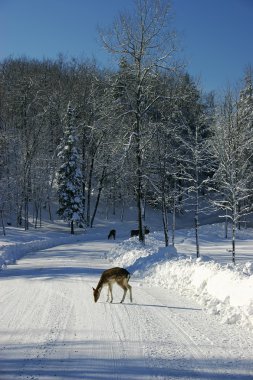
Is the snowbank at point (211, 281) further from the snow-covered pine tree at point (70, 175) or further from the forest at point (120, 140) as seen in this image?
the snow-covered pine tree at point (70, 175)

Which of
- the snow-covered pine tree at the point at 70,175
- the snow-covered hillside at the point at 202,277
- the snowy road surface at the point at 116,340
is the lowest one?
the snowy road surface at the point at 116,340

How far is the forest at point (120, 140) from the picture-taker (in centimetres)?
2455

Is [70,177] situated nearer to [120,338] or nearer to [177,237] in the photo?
[177,237]

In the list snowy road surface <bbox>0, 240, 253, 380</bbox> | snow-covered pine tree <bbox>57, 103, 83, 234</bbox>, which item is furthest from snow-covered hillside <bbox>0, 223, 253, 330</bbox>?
snow-covered pine tree <bbox>57, 103, 83, 234</bbox>

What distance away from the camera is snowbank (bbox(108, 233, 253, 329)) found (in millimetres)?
8312

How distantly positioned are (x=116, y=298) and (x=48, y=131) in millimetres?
49016

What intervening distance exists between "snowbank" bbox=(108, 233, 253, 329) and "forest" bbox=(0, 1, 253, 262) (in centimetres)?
990

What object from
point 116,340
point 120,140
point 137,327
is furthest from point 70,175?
point 116,340

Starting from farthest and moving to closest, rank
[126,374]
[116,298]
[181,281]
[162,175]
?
[162,175], [181,281], [116,298], [126,374]

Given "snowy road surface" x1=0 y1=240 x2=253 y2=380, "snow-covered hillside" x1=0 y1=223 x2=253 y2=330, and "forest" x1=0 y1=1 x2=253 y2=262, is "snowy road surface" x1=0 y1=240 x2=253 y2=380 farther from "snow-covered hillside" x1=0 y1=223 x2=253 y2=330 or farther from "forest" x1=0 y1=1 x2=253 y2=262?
"forest" x1=0 y1=1 x2=253 y2=262

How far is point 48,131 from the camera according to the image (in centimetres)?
5772

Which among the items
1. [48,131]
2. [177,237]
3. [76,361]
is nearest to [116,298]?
[76,361]

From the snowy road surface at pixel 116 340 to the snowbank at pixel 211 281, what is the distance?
1.07 ft

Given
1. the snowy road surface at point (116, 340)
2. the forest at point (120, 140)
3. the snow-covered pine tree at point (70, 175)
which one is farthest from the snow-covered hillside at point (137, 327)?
the snow-covered pine tree at point (70, 175)
